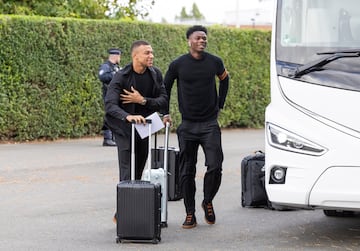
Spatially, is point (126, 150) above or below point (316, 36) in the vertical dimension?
below

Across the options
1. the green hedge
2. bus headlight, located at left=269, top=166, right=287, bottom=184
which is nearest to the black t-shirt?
bus headlight, located at left=269, top=166, right=287, bottom=184

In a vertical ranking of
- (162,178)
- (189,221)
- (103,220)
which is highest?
(162,178)

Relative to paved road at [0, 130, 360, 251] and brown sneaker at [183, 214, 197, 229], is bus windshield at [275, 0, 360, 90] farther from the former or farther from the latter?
brown sneaker at [183, 214, 197, 229]

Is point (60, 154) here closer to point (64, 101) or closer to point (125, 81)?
point (64, 101)

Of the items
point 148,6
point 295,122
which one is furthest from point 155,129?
point 148,6

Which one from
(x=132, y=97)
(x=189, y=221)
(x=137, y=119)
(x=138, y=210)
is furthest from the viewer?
(x=189, y=221)

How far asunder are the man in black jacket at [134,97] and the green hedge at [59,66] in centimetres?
899

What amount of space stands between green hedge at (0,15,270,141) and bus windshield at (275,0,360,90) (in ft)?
32.9

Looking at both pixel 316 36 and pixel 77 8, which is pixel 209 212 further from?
pixel 77 8

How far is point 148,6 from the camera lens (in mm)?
26031

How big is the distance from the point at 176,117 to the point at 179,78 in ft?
41.8

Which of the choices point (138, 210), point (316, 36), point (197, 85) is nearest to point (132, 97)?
point (197, 85)

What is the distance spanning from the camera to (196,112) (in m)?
9.26

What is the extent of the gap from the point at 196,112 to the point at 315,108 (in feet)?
5.14
